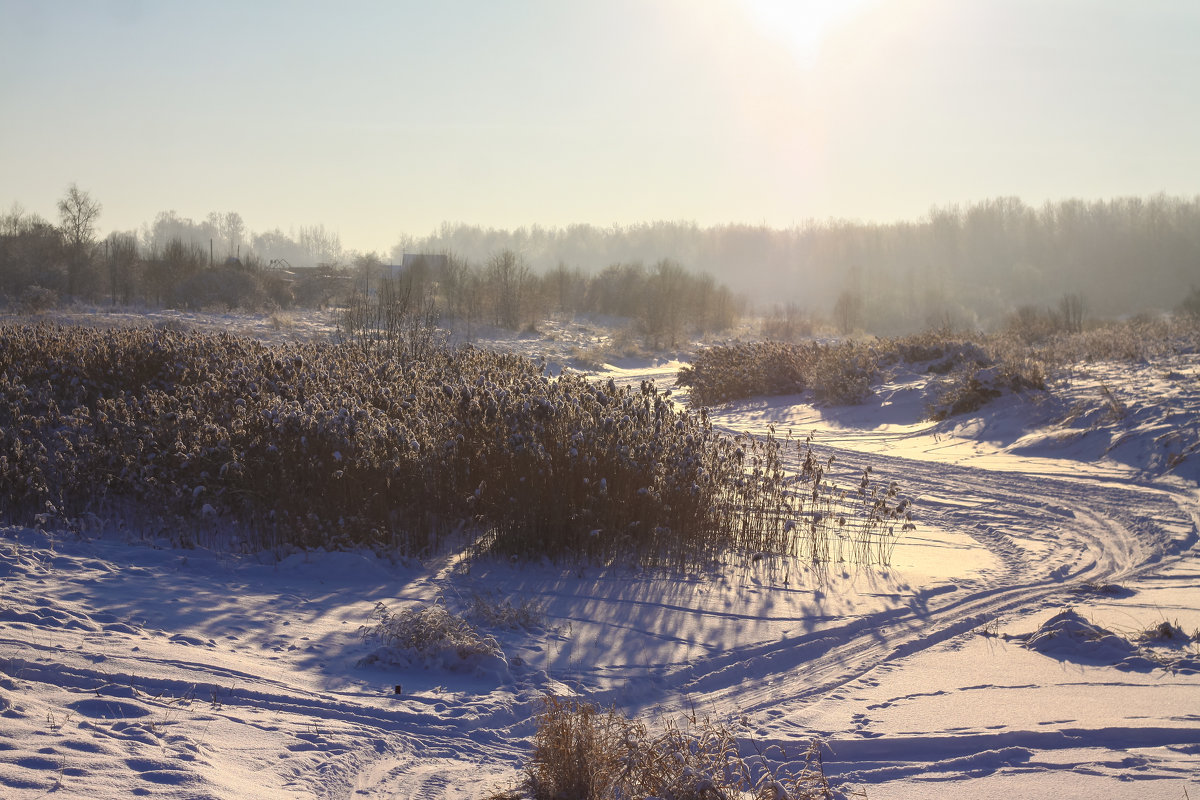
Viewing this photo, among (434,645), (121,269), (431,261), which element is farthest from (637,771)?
(431,261)

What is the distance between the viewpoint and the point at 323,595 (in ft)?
17.6

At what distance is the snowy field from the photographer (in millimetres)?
3150

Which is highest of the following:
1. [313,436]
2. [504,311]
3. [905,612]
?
[504,311]

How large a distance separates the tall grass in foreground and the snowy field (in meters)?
0.38

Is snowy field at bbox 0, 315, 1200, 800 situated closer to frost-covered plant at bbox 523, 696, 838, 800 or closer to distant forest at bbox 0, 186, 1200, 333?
frost-covered plant at bbox 523, 696, 838, 800

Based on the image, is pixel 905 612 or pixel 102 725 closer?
pixel 102 725

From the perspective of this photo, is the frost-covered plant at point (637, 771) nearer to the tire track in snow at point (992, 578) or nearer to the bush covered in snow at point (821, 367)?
the tire track in snow at point (992, 578)

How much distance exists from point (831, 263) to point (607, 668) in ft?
352

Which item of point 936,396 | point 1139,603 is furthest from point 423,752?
point 936,396

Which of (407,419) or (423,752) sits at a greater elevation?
(407,419)

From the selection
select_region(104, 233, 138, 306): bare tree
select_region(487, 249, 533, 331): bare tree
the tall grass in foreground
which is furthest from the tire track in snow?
select_region(104, 233, 138, 306): bare tree

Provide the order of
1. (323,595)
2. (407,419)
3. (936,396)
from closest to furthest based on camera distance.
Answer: (323,595), (407,419), (936,396)

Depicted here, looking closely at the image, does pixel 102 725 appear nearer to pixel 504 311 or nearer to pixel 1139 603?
pixel 1139 603

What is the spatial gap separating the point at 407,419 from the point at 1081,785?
5.64 m
